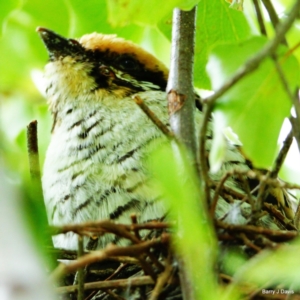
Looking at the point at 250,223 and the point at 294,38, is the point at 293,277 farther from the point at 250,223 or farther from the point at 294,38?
the point at 294,38

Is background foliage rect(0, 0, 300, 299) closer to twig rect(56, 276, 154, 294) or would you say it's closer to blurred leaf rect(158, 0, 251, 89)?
blurred leaf rect(158, 0, 251, 89)

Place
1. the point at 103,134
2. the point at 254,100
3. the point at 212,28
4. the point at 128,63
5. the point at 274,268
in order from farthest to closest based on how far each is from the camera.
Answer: the point at 128,63 → the point at 103,134 → the point at 212,28 → the point at 254,100 → the point at 274,268

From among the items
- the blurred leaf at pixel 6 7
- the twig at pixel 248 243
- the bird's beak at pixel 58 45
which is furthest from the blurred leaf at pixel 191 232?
the bird's beak at pixel 58 45

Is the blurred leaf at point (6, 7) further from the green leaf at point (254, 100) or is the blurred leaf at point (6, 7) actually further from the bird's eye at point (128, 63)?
the bird's eye at point (128, 63)

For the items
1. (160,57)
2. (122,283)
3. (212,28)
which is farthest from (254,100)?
(160,57)

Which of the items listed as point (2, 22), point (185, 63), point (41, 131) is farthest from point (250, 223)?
point (41, 131)

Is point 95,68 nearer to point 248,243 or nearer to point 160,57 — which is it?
point 160,57
